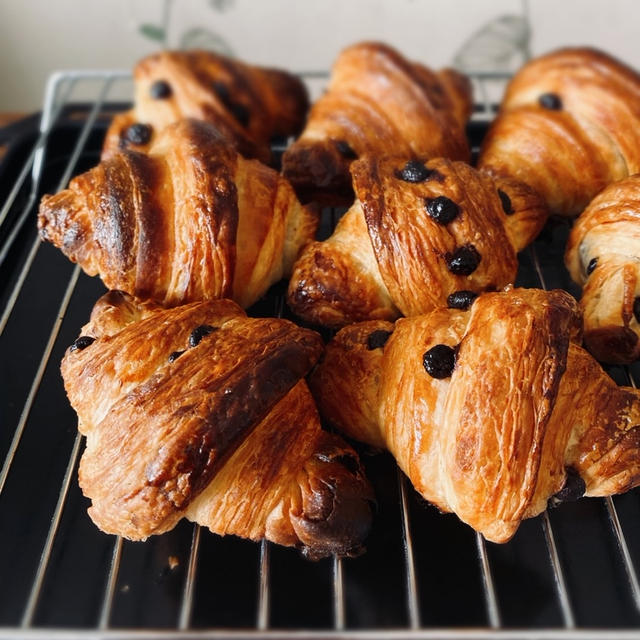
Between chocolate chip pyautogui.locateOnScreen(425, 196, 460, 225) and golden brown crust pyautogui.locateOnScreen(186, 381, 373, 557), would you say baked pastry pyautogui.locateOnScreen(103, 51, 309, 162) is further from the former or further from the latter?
golden brown crust pyautogui.locateOnScreen(186, 381, 373, 557)

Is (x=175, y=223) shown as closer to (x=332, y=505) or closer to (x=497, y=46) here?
(x=332, y=505)

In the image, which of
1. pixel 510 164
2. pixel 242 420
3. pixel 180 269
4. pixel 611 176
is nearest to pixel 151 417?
pixel 242 420

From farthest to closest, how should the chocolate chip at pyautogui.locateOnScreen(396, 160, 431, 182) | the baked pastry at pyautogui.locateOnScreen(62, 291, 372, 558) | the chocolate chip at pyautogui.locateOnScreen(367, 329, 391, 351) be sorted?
the chocolate chip at pyautogui.locateOnScreen(396, 160, 431, 182)
the chocolate chip at pyautogui.locateOnScreen(367, 329, 391, 351)
the baked pastry at pyautogui.locateOnScreen(62, 291, 372, 558)

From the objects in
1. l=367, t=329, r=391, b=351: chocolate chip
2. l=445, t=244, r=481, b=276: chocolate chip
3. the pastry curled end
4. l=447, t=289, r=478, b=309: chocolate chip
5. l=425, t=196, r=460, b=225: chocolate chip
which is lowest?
the pastry curled end

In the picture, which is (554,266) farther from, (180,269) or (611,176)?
(180,269)


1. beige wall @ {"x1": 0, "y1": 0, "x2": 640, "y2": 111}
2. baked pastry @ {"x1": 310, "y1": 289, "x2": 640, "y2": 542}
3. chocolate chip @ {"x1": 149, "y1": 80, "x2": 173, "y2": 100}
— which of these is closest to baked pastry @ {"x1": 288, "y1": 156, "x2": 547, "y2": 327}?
baked pastry @ {"x1": 310, "y1": 289, "x2": 640, "y2": 542}
